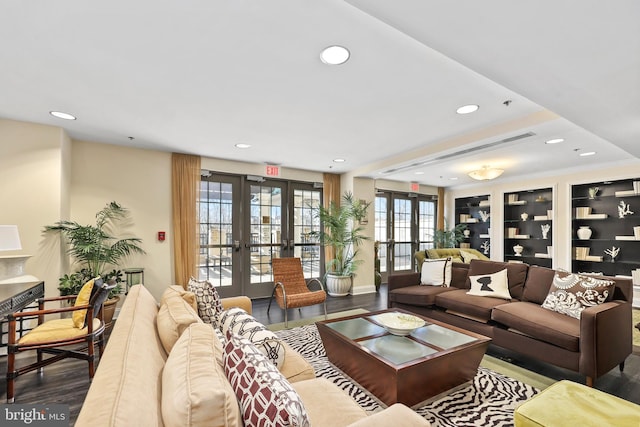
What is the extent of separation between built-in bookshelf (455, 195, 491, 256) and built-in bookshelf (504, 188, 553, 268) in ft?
1.51

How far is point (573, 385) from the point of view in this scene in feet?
5.34

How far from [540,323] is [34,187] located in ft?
17.3

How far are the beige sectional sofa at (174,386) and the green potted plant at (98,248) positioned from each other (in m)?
2.38

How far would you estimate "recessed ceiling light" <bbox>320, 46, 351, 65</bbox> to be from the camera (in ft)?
6.09

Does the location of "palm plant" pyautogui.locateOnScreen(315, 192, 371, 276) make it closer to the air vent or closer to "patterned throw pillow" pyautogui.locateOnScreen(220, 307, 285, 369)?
the air vent

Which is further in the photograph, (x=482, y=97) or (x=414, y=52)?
(x=482, y=97)

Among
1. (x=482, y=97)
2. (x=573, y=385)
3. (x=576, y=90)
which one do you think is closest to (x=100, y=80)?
(x=482, y=97)

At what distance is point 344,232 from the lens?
18.2 feet

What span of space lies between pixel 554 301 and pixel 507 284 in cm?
58

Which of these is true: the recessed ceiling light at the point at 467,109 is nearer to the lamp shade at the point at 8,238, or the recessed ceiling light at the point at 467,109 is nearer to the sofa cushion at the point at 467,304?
the sofa cushion at the point at 467,304

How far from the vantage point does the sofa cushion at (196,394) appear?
845 mm

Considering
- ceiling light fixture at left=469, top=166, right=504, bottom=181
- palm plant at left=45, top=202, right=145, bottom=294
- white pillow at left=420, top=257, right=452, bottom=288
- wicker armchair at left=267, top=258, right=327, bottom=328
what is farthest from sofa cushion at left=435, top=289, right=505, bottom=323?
palm plant at left=45, top=202, right=145, bottom=294

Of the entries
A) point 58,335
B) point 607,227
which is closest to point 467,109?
point 58,335

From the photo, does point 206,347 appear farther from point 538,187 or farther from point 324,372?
point 538,187
